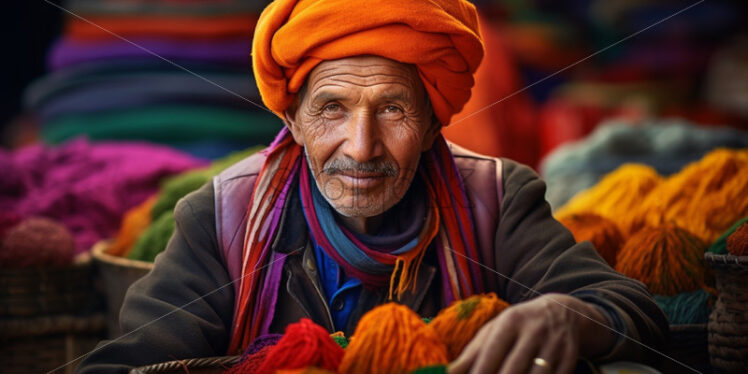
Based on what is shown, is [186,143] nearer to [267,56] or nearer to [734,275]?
[267,56]

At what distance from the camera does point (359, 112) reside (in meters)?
1.77

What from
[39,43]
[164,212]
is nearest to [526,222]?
[164,212]

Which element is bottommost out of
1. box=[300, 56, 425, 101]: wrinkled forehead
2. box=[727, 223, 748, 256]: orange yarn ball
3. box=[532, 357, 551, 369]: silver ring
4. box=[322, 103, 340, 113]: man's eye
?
box=[727, 223, 748, 256]: orange yarn ball

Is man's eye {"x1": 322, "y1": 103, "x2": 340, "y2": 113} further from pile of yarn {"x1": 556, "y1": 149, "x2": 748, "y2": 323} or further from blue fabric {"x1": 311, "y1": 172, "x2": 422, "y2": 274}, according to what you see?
pile of yarn {"x1": 556, "y1": 149, "x2": 748, "y2": 323}

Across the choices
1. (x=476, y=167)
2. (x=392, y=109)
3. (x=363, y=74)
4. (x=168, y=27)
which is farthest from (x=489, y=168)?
(x=168, y=27)

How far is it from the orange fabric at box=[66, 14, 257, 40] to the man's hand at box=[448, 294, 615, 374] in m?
3.32

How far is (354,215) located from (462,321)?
0.50 meters

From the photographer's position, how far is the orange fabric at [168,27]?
4.34 metres

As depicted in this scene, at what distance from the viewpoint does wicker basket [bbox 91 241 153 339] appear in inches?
98.1

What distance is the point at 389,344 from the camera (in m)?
1.37

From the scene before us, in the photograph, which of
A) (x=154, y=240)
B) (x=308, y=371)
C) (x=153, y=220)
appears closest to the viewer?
(x=308, y=371)

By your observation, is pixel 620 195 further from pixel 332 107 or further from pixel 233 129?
pixel 233 129

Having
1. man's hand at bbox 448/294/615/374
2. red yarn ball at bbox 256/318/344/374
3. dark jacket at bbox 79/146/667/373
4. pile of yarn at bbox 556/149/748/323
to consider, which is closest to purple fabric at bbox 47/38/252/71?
pile of yarn at bbox 556/149/748/323

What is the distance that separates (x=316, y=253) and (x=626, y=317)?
73 cm
